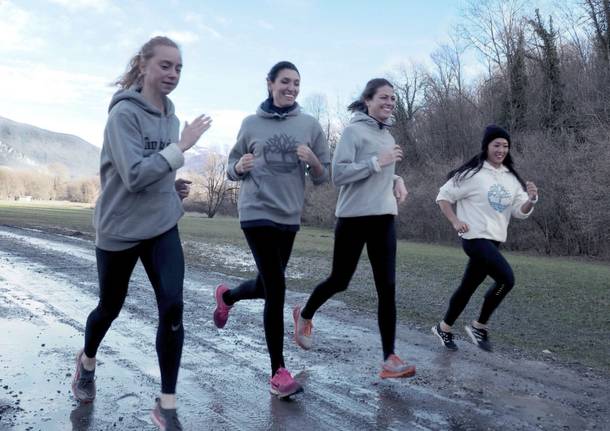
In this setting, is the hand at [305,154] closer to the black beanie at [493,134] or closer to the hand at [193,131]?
the hand at [193,131]

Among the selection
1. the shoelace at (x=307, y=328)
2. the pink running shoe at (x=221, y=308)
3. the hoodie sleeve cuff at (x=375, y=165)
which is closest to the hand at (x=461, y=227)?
the hoodie sleeve cuff at (x=375, y=165)

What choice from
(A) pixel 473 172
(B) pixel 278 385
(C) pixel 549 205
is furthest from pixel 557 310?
(C) pixel 549 205

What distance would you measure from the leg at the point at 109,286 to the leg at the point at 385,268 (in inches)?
71.3

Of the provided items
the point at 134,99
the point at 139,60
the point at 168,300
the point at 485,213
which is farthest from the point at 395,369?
the point at 139,60

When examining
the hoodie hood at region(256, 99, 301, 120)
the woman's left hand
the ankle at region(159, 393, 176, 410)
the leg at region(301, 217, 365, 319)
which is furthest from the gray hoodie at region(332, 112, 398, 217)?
the ankle at region(159, 393, 176, 410)

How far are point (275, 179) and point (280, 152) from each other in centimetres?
20

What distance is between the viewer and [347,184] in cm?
479

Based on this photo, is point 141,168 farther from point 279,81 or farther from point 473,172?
point 473,172

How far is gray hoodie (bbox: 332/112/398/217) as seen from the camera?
4.65 metres

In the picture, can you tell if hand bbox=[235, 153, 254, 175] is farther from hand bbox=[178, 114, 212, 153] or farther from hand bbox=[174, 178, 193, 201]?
hand bbox=[178, 114, 212, 153]

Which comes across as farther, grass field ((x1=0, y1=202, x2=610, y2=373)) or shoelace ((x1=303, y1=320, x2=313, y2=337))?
grass field ((x1=0, y1=202, x2=610, y2=373))

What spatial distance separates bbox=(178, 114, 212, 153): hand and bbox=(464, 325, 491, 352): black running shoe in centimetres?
355

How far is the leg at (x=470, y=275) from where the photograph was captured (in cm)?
570

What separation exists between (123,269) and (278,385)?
4.24ft
